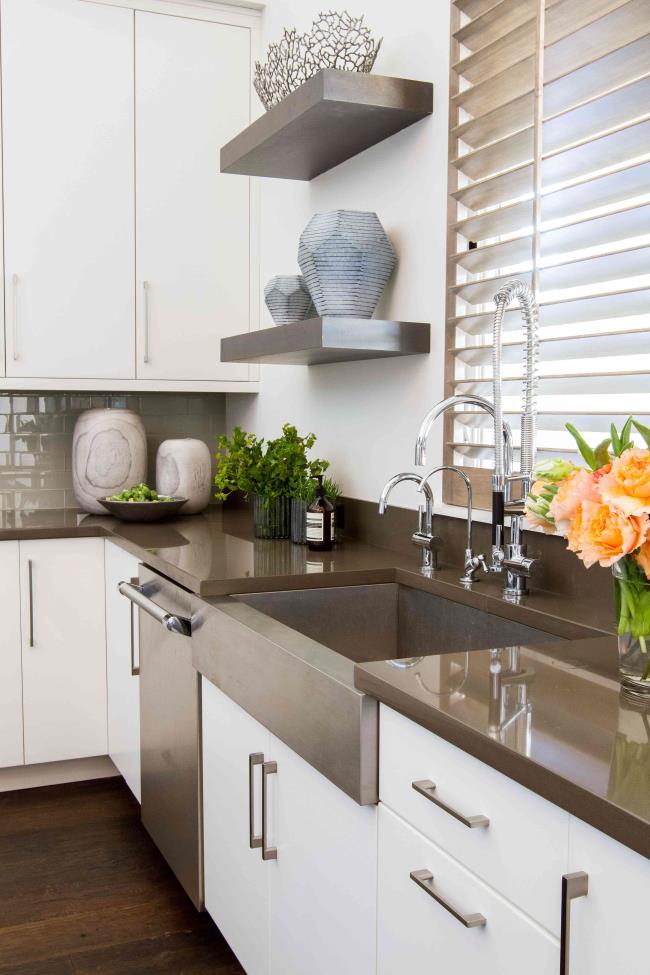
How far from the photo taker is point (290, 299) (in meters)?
2.68

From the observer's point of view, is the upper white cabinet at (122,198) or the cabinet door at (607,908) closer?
the cabinet door at (607,908)

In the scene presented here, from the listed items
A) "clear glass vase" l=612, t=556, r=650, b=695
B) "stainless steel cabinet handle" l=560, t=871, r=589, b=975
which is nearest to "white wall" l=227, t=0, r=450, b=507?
"clear glass vase" l=612, t=556, r=650, b=695

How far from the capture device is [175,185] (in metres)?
3.38

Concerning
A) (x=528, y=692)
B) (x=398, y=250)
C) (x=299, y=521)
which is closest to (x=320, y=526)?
(x=299, y=521)

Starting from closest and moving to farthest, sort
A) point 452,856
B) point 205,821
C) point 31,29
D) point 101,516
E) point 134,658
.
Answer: point 452,856, point 205,821, point 134,658, point 31,29, point 101,516

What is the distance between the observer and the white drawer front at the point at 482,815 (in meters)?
0.96

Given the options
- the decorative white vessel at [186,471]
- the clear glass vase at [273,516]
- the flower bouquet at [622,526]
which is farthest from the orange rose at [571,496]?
the decorative white vessel at [186,471]

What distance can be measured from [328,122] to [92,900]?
6.55 ft

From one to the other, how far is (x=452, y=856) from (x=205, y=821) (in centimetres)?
107

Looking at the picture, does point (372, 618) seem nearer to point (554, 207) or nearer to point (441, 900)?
point (554, 207)

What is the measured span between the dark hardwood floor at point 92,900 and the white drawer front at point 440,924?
988 mm

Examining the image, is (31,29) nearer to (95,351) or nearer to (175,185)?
(175,185)

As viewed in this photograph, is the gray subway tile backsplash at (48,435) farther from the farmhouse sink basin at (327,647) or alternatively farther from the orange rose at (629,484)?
the orange rose at (629,484)

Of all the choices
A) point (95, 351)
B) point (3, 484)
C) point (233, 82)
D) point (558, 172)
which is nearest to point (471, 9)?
point (558, 172)
